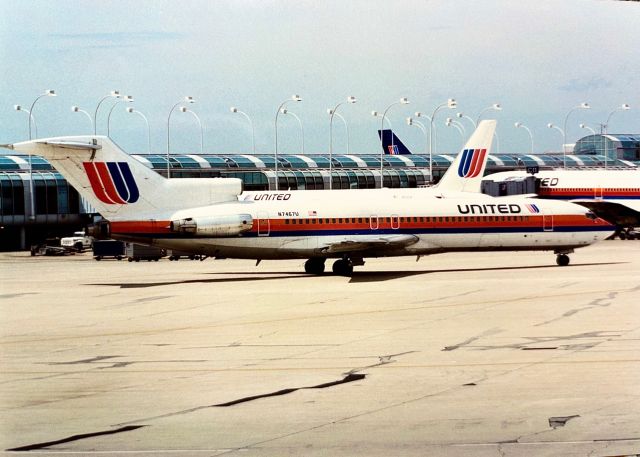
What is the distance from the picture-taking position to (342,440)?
14.5 metres

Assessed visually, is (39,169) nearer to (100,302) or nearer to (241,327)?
(100,302)

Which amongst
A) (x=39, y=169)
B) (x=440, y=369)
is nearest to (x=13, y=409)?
(x=440, y=369)

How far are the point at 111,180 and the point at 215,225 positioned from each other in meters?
4.99

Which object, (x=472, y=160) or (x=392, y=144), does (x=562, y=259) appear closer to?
(x=472, y=160)

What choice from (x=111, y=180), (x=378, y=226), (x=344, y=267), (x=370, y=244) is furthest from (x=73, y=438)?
(x=378, y=226)

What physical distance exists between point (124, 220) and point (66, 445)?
97.4 feet

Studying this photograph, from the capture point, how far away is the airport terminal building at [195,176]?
3585 inches

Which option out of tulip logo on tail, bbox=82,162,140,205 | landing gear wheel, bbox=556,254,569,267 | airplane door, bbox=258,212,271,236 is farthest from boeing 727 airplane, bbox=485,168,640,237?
tulip logo on tail, bbox=82,162,140,205

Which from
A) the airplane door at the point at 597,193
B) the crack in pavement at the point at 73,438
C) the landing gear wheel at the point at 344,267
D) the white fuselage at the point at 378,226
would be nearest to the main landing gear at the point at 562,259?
the white fuselage at the point at 378,226

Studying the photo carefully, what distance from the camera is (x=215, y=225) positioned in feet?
147

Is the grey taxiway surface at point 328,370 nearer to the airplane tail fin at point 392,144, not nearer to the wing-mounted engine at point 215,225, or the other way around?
the wing-mounted engine at point 215,225

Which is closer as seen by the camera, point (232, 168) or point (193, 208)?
point (193, 208)

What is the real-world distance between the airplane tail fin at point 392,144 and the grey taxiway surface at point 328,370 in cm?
9161

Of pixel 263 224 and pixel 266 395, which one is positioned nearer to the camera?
pixel 266 395
